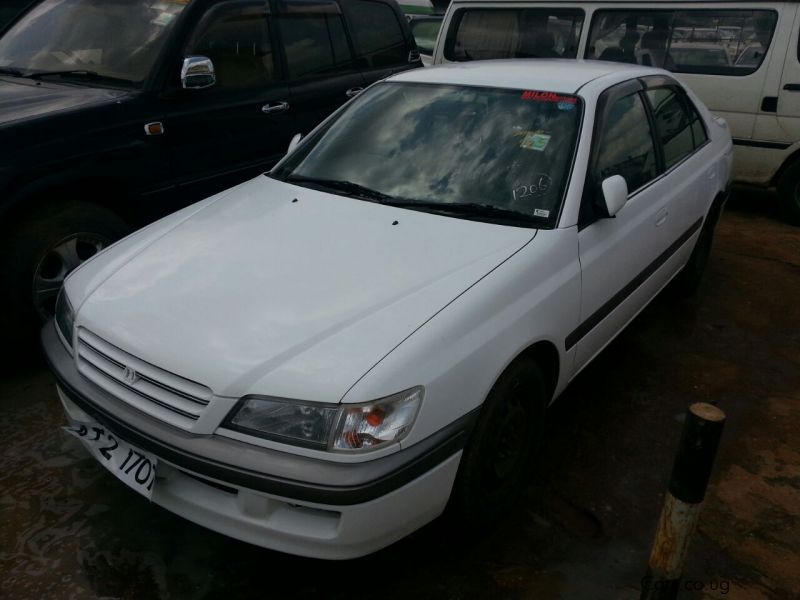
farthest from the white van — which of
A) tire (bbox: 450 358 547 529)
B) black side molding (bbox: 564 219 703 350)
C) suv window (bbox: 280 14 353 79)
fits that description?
tire (bbox: 450 358 547 529)

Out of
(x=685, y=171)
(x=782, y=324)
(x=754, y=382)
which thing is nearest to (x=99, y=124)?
(x=685, y=171)

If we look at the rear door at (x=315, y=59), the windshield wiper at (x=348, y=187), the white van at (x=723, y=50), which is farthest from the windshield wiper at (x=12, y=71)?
the white van at (x=723, y=50)

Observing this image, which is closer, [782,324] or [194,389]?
[194,389]

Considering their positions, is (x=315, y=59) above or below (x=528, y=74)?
below

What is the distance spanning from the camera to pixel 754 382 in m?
3.57

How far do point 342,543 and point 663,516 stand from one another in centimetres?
88

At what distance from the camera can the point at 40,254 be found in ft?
11.1

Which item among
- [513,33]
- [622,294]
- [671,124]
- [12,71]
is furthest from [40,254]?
[513,33]

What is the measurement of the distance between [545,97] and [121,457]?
220 centimetres

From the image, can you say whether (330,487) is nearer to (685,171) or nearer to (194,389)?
(194,389)

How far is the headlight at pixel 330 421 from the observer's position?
74.2 inches

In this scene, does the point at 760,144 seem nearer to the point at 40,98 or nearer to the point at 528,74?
the point at 528,74

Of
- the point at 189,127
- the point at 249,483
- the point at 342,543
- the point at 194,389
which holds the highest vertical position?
the point at 189,127

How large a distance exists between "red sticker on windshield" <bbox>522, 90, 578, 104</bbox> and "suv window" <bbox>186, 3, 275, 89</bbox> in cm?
208
